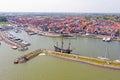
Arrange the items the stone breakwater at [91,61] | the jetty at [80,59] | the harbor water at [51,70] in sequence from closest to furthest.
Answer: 1. the harbor water at [51,70]
2. the stone breakwater at [91,61]
3. the jetty at [80,59]

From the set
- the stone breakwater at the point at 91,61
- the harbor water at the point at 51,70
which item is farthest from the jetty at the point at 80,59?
the harbor water at the point at 51,70

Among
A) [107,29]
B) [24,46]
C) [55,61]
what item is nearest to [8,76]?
[55,61]

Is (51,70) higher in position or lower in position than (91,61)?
lower

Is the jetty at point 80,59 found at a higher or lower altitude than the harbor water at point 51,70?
higher

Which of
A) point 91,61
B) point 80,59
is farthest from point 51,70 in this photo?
point 91,61

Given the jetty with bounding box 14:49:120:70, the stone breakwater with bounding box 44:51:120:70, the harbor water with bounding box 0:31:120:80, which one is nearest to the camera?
the harbor water with bounding box 0:31:120:80

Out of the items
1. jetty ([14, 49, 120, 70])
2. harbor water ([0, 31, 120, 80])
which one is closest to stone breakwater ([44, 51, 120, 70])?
jetty ([14, 49, 120, 70])

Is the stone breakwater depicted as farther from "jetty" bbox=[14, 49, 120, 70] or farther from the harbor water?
the harbor water

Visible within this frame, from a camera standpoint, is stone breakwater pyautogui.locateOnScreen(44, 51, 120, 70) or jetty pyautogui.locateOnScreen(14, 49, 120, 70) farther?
jetty pyautogui.locateOnScreen(14, 49, 120, 70)

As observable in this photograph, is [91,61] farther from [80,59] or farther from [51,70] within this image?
[51,70]

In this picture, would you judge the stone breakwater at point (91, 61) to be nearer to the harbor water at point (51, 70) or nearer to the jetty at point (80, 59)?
the jetty at point (80, 59)

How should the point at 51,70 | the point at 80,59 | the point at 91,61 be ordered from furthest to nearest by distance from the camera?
1. the point at 80,59
2. the point at 91,61
3. the point at 51,70

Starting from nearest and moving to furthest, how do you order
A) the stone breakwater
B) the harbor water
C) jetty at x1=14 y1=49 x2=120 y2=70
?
the harbor water, the stone breakwater, jetty at x1=14 y1=49 x2=120 y2=70
